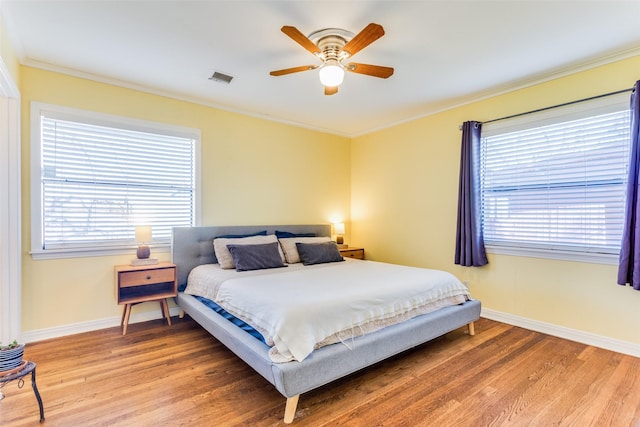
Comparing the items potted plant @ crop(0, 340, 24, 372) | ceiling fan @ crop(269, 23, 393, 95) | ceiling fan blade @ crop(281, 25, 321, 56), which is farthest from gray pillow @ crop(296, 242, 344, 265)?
potted plant @ crop(0, 340, 24, 372)

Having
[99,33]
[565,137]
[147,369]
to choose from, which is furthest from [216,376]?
[565,137]

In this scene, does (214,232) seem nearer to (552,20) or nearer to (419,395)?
(419,395)

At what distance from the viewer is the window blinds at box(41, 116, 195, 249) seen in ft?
10.1

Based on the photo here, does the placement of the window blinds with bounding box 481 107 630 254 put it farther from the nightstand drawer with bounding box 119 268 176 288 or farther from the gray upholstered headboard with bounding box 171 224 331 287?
the nightstand drawer with bounding box 119 268 176 288

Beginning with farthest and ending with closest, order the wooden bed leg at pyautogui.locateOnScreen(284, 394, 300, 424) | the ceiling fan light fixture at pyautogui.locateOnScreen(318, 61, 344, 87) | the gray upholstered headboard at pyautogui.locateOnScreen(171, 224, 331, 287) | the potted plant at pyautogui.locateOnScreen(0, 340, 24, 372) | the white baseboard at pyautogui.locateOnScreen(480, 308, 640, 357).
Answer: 1. the gray upholstered headboard at pyautogui.locateOnScreen(171, 224, 331, 287)
2. the white baseboard at pyautogui.locateOnScreen(480, 308, 640, 357)
3. the ceiling fan light fixture at pyautogui.locateOnScreen(318, 61, 344, 87)
4. the wooden bed leg at pyautogui.locateOnScreen(284, 394, 300, 424)
5. the potted plant at pyautogui.locateOnScreen(0, 340, 24, 372)

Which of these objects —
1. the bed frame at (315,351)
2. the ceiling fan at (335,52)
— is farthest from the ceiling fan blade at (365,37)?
the bed frame at (315,351)

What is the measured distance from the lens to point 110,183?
3.35 meters

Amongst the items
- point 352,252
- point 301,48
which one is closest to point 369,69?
point 301,48

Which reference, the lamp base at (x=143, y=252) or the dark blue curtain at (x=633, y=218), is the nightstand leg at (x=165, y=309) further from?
the dark blue curtain at (x=633, y=218)

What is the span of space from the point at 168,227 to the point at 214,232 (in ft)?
1.72

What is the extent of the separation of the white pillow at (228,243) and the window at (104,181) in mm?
510

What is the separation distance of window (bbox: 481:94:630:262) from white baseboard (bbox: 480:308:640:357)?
28.6 inches

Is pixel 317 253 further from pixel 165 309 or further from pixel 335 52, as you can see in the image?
pixel 335 52

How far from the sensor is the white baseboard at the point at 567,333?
2742mm
